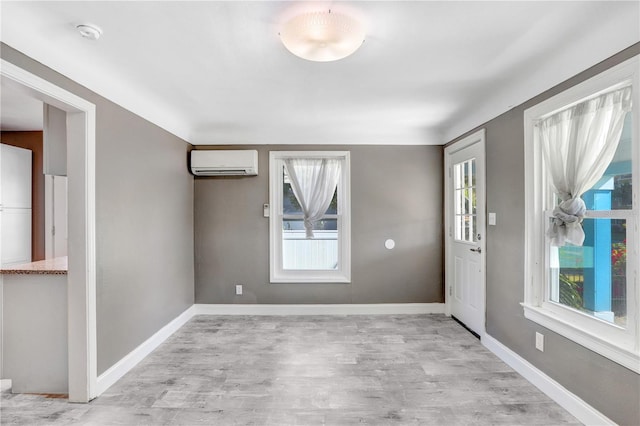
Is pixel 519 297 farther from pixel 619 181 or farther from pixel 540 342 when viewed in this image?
pixel 619 181

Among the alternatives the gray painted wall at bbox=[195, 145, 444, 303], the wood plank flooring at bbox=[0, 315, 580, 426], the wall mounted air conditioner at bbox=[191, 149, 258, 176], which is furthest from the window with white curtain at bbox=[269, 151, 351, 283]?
the wood plank flooring at bbox=[0, 315, 580, 426]

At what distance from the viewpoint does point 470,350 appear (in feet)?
10.1

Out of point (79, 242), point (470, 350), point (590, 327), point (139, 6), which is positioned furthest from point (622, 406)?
point (79, 242)

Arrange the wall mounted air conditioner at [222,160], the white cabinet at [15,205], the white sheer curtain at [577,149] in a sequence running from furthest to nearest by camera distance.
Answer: the wall mounted air conditioner at [222,160]
the white cabinet at [15,205]
the white sheer curtain at [577,149]

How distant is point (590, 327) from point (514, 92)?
1.86 m

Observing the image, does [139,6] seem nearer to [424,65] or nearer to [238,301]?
[424,65]

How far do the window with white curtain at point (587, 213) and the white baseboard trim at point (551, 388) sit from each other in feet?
1.26

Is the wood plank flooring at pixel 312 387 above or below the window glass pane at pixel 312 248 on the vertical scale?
below

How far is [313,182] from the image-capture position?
4305 millimetres

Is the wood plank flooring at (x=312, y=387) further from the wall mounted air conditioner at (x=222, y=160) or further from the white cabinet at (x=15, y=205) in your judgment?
the white cabinet at (x=15, y=205)

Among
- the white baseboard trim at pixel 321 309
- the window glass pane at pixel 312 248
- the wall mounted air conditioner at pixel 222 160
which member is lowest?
the white baseboard trim at pixel 321 309

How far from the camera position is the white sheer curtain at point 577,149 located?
1.90 metres

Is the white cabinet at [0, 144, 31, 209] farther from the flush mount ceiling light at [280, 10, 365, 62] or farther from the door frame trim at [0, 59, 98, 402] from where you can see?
Answer: the flush mount ceiling light at [280, 10, 365, 62]

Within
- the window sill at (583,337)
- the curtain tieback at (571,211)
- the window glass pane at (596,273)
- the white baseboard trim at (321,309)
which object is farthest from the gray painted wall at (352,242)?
the curtain tieback at (571,211)
